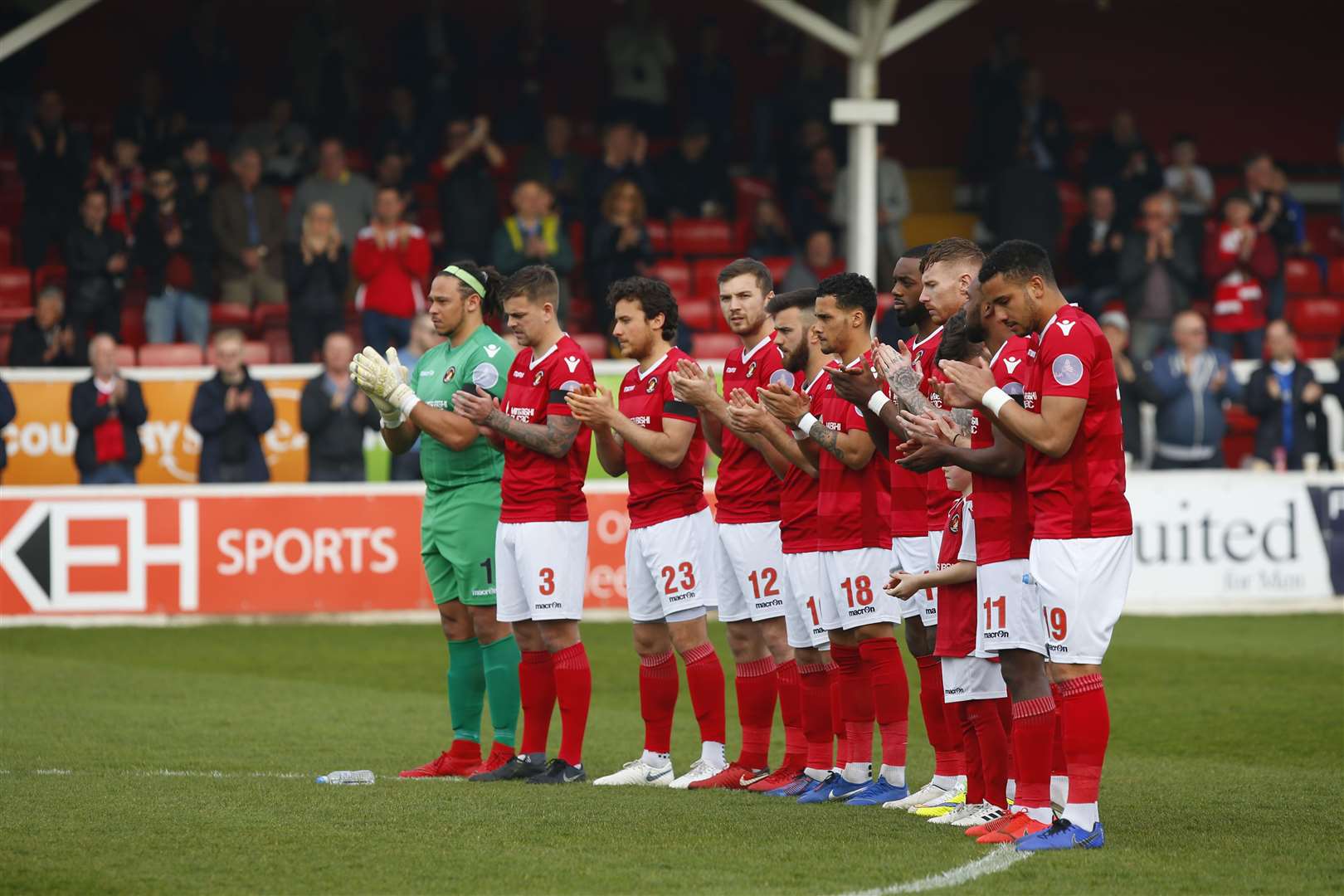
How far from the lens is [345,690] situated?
39.7ft

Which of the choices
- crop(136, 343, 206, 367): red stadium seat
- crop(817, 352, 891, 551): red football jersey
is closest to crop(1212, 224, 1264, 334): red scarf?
crop(136, 343, 206, 367): red stadium seat

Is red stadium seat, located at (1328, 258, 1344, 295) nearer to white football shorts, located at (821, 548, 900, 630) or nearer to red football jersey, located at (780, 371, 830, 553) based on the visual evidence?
red football jersey, located at (780, 371, 830, 553)

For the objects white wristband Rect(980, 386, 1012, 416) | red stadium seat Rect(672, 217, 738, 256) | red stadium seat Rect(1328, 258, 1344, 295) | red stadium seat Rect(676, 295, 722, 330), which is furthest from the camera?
red stadium seat Rect(1328, 258, 1344, 295)

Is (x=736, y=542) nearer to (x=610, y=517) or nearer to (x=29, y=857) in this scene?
(x=29, y=857)

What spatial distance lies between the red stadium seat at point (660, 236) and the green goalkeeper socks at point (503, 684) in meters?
12.2

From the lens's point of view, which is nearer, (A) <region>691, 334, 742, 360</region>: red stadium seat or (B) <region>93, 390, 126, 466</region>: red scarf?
(B) <region>93, 390, 126, 466</region>: red scarf

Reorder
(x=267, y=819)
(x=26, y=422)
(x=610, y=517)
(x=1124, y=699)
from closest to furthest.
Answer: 1. (x=267, y=819)
2. (x=1124, y=699)
3. (x=610, y=517)
4. (x=26, y=422)

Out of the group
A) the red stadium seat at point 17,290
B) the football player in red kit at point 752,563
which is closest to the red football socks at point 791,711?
the football player in red kit at point 752,563

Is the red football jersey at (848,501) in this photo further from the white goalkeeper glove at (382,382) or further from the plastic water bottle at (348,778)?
the plastic water bottle at (348,778)

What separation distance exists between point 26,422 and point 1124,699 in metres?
10.0

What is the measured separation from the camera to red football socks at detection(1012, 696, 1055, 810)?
690 cm

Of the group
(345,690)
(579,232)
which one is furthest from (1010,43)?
(345,690)

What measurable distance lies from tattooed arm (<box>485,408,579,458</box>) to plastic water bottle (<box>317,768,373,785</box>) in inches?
65.1

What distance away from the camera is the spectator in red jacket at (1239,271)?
20078 mm
